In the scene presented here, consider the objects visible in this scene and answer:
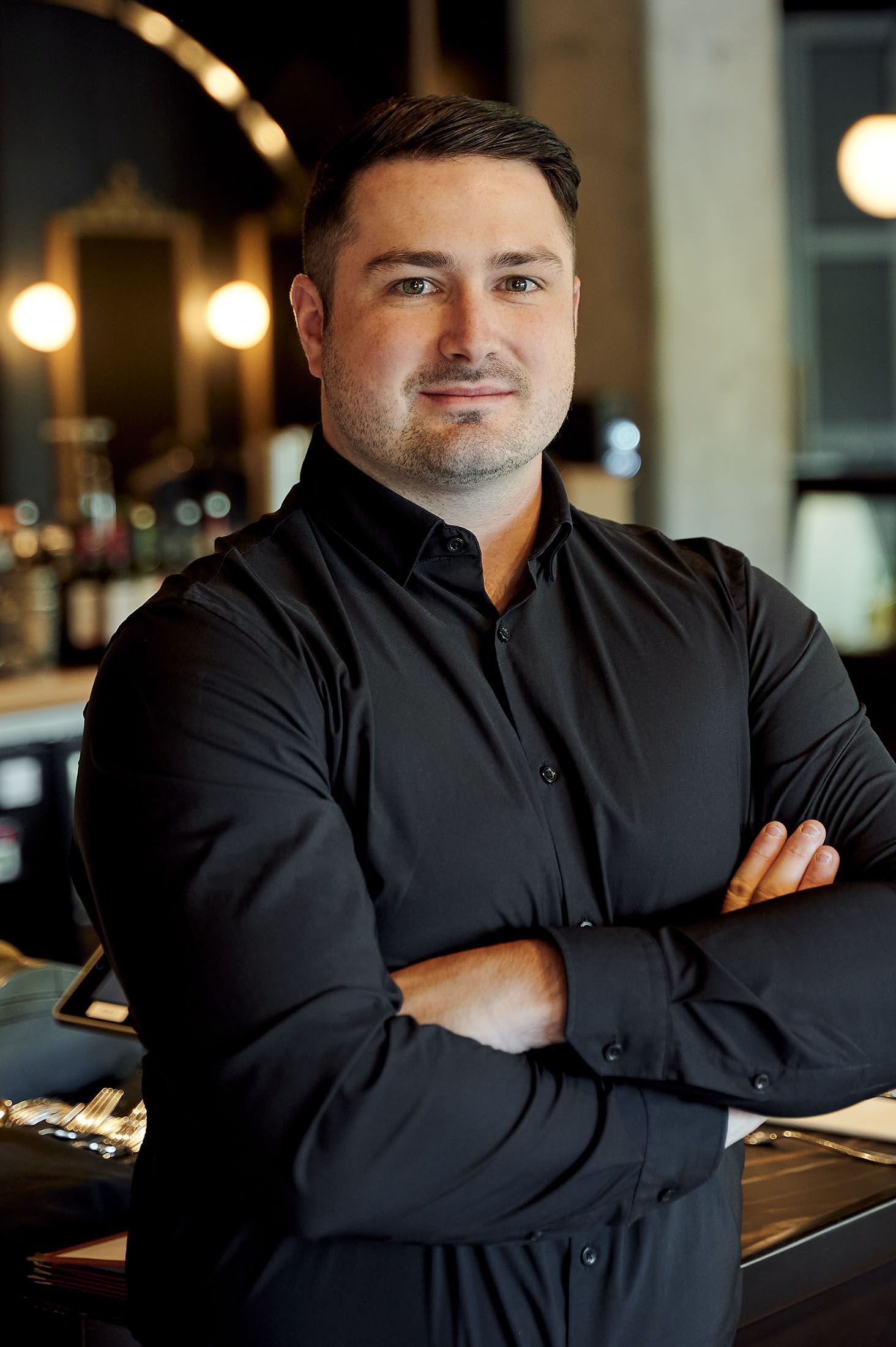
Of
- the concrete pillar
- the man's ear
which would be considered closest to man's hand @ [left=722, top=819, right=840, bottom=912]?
the man's ear

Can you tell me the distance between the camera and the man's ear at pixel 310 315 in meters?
1.32

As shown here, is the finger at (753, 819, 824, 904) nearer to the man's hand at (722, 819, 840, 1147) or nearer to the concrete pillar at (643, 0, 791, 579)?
the man's hand at (722, 819, 840, 1147)

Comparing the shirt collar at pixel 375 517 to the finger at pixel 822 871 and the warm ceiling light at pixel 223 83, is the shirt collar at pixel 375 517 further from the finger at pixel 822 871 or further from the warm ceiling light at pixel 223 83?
the warm ceiling light at pixel 223 83

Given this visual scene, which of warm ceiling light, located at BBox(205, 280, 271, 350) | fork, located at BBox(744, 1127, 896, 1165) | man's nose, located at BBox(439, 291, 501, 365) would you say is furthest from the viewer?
warm ceiling light, located at BBox(205, 280, 271, 350)

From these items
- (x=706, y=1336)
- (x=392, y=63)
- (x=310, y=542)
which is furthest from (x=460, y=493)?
(x=392, y=63)

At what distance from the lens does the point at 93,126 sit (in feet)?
22.0

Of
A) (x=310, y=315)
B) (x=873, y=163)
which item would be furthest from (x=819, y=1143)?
(x=873, y=163)

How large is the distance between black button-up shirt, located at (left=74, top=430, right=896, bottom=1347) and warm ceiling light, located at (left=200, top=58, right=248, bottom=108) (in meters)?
4.37

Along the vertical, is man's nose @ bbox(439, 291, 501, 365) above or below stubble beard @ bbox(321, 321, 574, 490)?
above

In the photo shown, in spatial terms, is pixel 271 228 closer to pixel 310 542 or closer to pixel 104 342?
pixel 104 342

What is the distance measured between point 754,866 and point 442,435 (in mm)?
444

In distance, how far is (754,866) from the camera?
Answer: 1233 mm

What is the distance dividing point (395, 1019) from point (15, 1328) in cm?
67

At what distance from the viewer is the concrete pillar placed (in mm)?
4637
